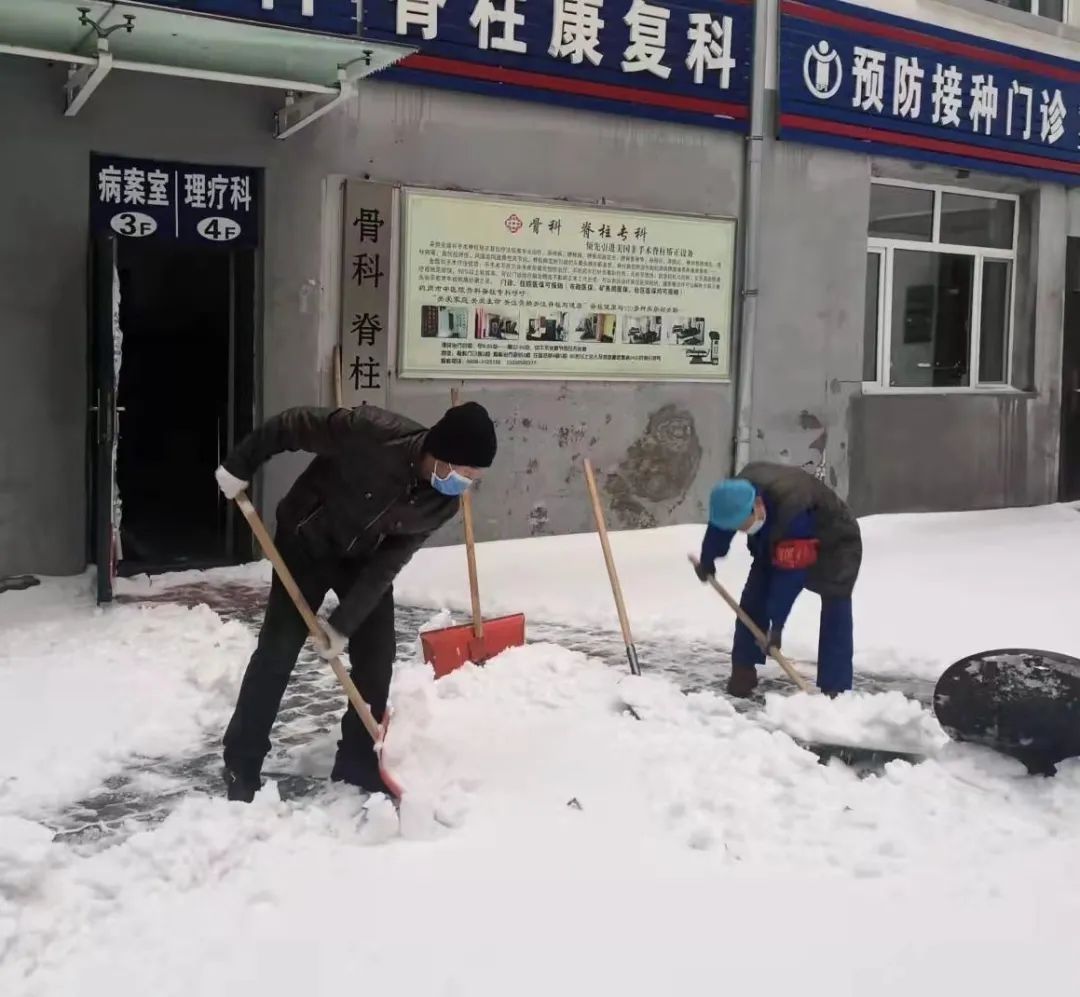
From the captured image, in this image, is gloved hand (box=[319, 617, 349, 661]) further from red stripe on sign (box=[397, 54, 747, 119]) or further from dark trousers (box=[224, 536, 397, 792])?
red stripe on sign (box=[397, 54, 747, 119])


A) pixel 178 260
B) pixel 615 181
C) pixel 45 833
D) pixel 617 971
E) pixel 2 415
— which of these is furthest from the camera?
pixel 615 181

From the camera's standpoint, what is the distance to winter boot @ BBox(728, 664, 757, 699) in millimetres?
5188

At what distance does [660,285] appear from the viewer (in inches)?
332

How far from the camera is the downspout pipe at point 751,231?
28.5 feet

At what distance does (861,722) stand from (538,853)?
1.61 meters

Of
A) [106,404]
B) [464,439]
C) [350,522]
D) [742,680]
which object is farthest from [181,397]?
[464,439]

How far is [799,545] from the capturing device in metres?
4.84

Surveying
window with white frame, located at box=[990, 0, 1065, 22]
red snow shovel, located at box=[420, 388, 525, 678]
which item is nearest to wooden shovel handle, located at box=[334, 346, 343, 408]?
red snow shovel, located at box=[420, 388, 525, 678]

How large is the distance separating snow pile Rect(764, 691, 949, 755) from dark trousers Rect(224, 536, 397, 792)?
1.58m

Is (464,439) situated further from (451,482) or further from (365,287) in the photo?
(365,287)

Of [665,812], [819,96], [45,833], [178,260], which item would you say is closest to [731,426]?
[819,96]

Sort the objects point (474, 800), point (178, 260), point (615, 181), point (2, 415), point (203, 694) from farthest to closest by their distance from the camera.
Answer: point (615, 181) → point (178, 260) → point (2, 415) → point (203, 694) → point (474, 800)

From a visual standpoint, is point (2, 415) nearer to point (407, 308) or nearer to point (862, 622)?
point (407, 308)

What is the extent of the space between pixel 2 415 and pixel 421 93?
10.1ft
